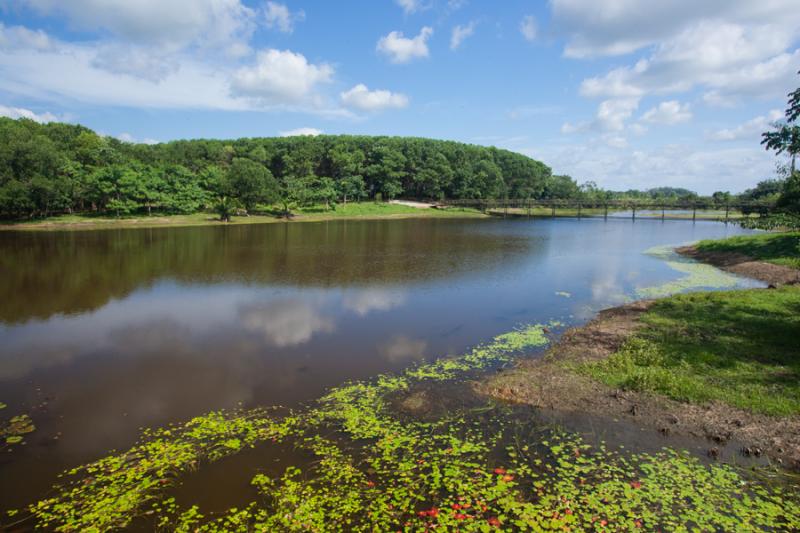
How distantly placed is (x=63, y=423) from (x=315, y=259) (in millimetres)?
24528

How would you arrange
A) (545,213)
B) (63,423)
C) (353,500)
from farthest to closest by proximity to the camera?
(545,213)
(63,423)
(353,500)

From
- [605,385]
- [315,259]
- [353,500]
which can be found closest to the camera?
[353,500]

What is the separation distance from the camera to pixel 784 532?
6.94 metres

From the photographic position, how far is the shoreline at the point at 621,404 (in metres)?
9.43

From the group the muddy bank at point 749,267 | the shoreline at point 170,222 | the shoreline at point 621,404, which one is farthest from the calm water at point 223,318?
the shoreline at point 170,222

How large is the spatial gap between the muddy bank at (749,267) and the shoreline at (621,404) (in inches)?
663

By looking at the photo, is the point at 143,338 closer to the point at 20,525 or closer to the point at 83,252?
the point at 20,525

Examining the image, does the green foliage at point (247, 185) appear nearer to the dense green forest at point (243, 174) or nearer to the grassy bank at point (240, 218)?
the dense green forest at point (243, 174)

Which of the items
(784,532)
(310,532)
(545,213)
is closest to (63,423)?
(310,532)

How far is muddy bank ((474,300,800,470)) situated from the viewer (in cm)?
942

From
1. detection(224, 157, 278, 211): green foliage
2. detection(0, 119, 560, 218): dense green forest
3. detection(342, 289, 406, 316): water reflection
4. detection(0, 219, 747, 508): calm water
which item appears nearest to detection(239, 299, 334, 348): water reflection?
detection(0, 219, 747, 508): calm water

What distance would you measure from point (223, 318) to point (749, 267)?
106 ft

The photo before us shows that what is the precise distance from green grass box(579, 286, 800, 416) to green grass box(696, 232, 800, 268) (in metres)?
14.5

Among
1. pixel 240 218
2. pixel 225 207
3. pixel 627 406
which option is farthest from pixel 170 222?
pixel 627 406
